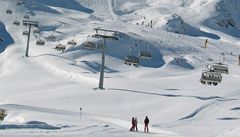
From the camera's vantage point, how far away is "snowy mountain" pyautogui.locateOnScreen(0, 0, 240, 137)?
39281 mm

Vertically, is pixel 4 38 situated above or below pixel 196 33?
below

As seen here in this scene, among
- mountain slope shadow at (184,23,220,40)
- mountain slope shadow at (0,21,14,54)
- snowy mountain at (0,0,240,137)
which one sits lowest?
snowy mountain at (0,0,240,137)

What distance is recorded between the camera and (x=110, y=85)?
64.1 m

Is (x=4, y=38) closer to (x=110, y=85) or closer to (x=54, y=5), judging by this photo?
(x=110, y=85)

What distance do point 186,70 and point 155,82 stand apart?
2200 cm

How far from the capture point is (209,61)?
10044 centimetres

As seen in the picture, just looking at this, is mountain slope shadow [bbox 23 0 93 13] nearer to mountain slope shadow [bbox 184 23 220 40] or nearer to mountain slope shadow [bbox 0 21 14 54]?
mountain slope shadow [bbox 0 21 14 54]

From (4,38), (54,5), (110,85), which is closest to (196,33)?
(54,5)

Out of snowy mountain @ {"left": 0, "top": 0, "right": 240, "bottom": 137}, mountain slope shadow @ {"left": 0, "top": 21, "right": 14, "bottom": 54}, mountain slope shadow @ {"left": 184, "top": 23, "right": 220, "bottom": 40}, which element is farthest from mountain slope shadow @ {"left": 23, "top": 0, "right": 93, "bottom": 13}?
mountain slope shadow @ {"left": 184, "top": 23, "right": 220, "bottom": 40}

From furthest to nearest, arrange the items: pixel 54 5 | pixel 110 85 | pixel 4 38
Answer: pixel 54 5
pixel 4 38
pixel 110 85

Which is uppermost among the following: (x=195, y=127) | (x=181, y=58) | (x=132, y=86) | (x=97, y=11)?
(x=97, y=11)

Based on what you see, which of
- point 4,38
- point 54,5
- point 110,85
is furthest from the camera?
point 54,5

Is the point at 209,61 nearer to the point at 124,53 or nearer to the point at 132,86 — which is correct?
the point at 124,53

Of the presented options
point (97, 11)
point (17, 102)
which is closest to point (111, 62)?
point (17, 102)
